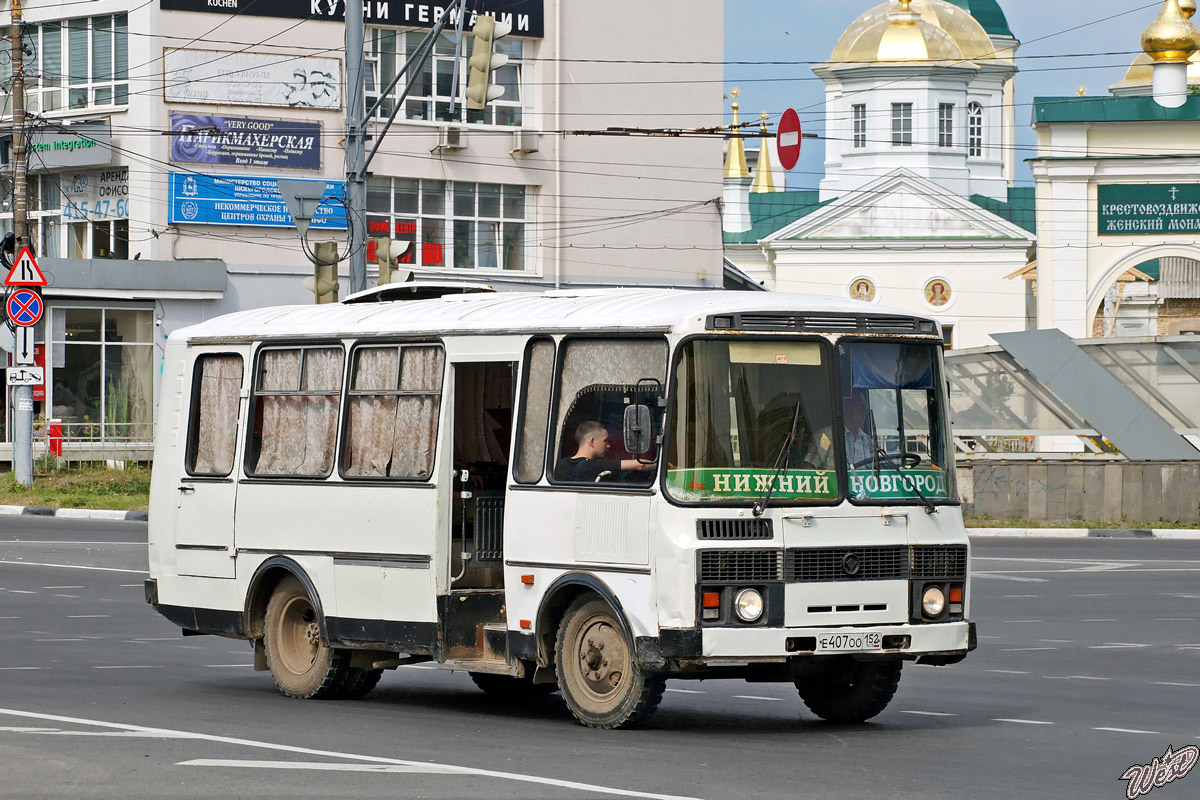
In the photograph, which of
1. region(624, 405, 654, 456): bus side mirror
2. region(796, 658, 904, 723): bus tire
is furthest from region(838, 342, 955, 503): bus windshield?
region(624, 405, 654, 456): bus side mirror

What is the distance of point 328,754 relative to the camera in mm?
9727

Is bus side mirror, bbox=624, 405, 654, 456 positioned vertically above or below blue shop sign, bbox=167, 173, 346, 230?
below

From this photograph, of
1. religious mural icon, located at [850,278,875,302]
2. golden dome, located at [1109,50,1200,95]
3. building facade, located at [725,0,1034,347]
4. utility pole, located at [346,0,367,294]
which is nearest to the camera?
utility pole, located at [346,0,367,294]

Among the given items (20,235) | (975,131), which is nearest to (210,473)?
(20,235)

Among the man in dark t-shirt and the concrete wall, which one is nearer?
the man in dark t-shirt

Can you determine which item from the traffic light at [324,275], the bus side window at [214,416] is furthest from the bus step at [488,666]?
the traffic light at [324,275]

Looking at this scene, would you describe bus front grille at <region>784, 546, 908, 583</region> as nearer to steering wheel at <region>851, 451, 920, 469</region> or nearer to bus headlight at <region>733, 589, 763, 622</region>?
bus headlight at <region>733, 589, 763, 622</region>

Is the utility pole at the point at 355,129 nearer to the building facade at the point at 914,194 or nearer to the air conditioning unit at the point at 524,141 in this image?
the air conditioning unit at the point at 524,141

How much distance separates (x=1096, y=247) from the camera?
62750 mm

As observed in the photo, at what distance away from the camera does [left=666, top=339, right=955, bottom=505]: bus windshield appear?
1042cm

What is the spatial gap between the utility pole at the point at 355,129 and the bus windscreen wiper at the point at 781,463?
14.3 meters

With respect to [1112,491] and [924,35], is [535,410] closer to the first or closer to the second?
[1112,491]

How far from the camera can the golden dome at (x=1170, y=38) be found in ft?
221

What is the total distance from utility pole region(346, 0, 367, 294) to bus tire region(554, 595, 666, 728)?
553 inches
